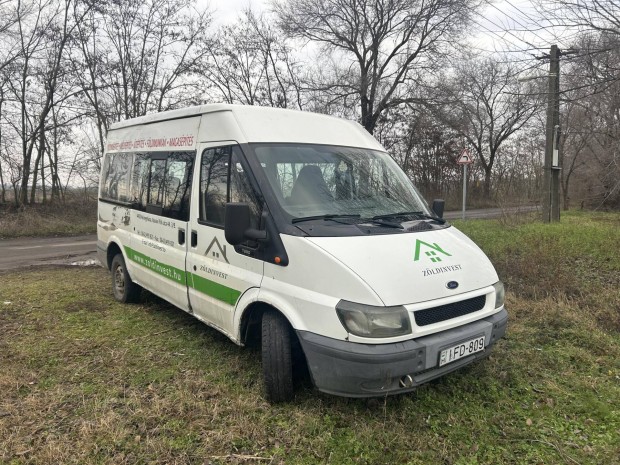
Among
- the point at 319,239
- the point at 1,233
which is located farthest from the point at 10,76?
the point at 319,239

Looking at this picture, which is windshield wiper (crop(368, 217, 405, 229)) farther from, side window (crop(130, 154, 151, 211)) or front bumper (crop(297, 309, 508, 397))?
side window (crop(130, 154, 151, 211))

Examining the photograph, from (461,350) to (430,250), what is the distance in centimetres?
73

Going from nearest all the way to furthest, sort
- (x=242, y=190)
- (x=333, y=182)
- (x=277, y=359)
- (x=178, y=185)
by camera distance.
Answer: (x=277, y=359), (x=242, y=190), (x=333, y=182), (x=178, y=185)

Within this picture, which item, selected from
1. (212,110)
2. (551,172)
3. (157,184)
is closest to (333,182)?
(212,110)

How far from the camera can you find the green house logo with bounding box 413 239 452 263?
3169 mm

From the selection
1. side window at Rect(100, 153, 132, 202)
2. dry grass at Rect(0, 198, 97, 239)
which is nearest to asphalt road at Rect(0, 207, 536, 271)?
dry grass at Rect(0, 198, 97, 239)

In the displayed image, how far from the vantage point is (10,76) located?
16.3m

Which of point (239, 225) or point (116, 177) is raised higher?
point (116, 177)

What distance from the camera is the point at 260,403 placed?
11.0 ft

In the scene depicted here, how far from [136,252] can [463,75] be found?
20216 mm

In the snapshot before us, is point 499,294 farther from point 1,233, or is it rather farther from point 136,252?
point 1,233

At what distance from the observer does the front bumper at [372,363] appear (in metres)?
2.79

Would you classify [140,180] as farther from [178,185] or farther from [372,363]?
[372,363]

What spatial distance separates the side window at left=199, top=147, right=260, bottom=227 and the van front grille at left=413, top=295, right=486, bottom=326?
141cm
